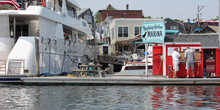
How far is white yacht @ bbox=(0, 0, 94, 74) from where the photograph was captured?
66.7 ft

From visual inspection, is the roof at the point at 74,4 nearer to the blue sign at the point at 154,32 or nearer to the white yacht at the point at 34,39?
the white yacht at the point at 34,39

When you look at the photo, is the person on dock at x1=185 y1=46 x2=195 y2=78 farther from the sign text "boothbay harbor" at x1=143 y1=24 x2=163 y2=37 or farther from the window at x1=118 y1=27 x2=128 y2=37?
the window at x1=118 y1=27 x2=128 y2=37

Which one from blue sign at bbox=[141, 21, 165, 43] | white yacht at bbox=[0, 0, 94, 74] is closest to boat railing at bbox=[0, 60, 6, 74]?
white yacht at bbox=[0, 0, 94, 74]

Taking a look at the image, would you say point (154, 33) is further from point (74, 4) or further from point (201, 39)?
point (74, 4)

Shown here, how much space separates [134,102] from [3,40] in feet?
38.0

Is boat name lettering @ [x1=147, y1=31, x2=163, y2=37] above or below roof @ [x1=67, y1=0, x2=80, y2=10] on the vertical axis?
below

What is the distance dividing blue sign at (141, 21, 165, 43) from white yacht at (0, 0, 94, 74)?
6039 millimetres

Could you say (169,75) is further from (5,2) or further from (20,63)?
(5,2)

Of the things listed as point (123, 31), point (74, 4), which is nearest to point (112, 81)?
point (74, 4)

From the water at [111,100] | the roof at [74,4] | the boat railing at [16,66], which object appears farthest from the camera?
the roof at [74,4]

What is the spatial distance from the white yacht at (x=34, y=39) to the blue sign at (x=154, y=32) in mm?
6039

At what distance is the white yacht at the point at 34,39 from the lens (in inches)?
801

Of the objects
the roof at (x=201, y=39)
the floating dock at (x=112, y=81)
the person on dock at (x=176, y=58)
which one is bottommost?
the floating dock at (x=112, y=81)

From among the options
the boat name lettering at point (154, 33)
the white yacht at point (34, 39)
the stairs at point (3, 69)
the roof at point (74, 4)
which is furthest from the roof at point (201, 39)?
the roof at point (74, 4)
